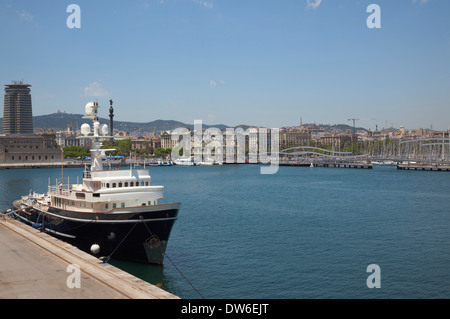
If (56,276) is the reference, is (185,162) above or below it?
above

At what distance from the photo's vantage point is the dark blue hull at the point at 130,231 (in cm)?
2608

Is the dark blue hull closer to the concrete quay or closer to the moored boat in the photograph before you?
the moored boat

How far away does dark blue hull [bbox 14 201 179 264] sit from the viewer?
1027 inches

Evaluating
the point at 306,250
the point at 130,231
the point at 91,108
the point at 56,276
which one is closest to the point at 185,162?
the point at 91,108

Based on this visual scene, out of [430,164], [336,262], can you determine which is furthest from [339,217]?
[430,164]

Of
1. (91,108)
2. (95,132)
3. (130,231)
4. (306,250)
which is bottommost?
(306,250)

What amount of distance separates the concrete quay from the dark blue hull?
2513 millimetres

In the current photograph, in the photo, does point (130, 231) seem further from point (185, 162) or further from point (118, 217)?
point (185, 162)

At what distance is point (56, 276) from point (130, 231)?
792cm

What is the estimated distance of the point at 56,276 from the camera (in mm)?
18500

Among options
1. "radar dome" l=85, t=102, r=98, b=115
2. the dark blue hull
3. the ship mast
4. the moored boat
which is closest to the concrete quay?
the dark blue hull

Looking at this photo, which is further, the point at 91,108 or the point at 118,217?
the point at 91,108
